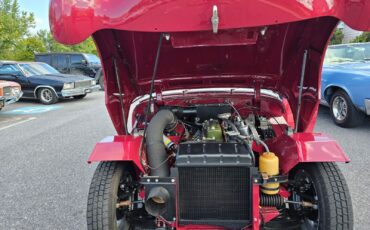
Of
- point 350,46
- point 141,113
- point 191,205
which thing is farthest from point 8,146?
point 350,46

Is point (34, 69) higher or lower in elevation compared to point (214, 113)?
higher

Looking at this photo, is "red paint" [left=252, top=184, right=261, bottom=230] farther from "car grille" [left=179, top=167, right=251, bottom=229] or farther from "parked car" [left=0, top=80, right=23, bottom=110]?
"parked car" [left=0, top=80, right=23, bottom=110]

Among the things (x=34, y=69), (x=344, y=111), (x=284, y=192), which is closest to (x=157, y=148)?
(x=284, y=192)

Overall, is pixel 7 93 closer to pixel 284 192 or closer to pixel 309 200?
pixel 284 192

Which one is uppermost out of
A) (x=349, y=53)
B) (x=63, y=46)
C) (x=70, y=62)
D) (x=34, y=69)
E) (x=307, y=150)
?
(x=63, y=46)

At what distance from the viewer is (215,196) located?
2.16 m

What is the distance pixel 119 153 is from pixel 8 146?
4.43 metres

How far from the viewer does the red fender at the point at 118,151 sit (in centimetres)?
221

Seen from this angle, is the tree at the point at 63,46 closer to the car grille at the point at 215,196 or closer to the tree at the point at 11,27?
the tree at the point at 11,27

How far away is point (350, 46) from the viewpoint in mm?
7168

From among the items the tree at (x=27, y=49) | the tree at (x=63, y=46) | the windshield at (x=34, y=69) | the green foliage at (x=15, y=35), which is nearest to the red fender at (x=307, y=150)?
the windshield at (x=34, y=69)

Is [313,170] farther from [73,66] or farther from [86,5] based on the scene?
[73,66]

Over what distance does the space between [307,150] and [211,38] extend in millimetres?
1016

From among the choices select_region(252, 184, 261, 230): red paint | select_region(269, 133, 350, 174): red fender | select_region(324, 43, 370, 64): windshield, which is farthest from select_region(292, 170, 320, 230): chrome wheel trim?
select_region(324, 43, 370, 64): windshield
